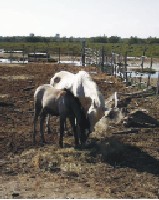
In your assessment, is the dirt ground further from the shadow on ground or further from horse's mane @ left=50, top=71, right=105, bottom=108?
horse's mane @ left=50, top=71, right=105, bottom=108

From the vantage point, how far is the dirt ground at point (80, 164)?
6590mm

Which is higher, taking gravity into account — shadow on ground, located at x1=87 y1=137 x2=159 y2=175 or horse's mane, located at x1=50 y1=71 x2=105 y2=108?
horse's mane, located at x1=50 y1=71 x2=105 y2=108

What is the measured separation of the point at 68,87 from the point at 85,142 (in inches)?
54.8

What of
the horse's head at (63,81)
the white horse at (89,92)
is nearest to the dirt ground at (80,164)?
the white horse at (89,92)

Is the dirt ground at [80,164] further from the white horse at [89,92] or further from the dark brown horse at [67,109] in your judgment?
the white horse at [89,92]

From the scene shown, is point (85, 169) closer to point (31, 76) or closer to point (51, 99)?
point (51, 99)

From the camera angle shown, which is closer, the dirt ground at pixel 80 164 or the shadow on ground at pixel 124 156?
the dirt ground at pixel 80 164

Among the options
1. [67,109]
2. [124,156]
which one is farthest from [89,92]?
[124,156]

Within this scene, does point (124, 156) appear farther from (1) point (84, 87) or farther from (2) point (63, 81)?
(2) point (63, 81)

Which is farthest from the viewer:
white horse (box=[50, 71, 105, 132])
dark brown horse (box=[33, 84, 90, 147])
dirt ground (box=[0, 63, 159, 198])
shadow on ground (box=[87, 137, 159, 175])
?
dark brown horse (box=[33, 84, 90, 147])

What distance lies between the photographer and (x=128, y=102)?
14.2 meters

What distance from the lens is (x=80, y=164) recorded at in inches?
306

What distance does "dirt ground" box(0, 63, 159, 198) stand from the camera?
659 centimetres

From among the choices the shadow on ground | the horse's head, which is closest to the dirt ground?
the shadow on ground
